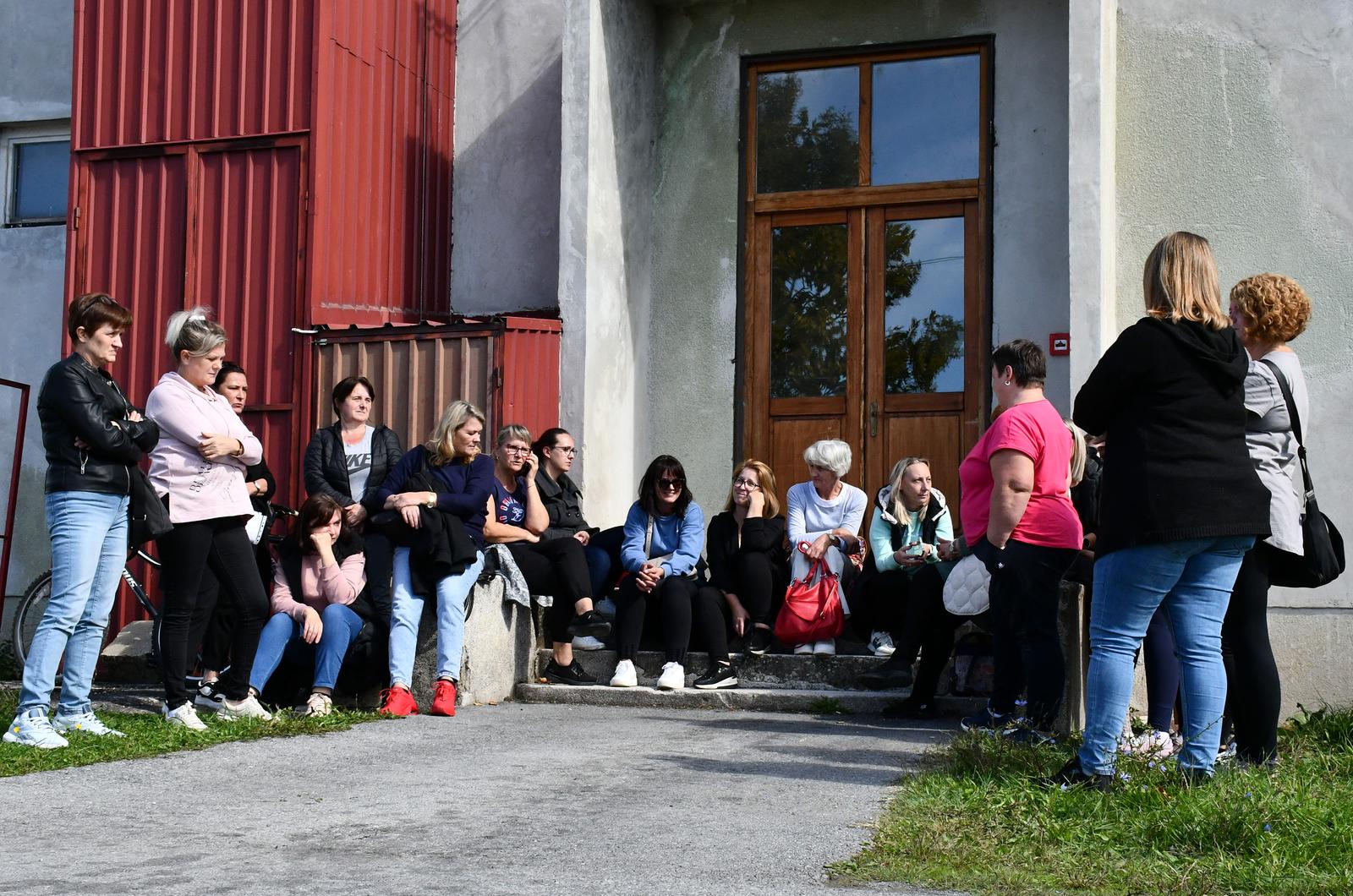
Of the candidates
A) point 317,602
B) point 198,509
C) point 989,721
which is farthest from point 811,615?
point 198,509

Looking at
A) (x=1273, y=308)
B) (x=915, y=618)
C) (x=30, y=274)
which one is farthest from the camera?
(x=30, y=274)

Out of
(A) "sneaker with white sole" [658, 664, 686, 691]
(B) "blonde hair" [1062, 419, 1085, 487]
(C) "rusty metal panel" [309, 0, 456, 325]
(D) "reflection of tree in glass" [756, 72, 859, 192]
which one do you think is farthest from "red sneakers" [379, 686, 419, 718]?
(D) "reflection of tree in glass" [756, 72, 859, 192]

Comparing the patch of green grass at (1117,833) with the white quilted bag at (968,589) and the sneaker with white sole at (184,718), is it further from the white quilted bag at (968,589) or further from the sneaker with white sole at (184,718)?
the sneaker with white sole at (184,718)

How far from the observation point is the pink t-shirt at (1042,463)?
603 centimetres

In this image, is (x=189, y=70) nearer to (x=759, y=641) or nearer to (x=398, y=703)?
(x=398, y=703)

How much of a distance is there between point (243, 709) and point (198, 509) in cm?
102

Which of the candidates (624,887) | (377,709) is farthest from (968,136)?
(624,887)

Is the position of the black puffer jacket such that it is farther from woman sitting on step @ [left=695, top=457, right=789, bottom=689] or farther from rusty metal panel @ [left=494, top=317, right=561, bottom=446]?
woman sitting on step @ [left=695, top=457, right=789, bottom=689]

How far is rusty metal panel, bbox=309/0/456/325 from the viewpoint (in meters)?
10.2

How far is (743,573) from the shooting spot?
868 centimetres

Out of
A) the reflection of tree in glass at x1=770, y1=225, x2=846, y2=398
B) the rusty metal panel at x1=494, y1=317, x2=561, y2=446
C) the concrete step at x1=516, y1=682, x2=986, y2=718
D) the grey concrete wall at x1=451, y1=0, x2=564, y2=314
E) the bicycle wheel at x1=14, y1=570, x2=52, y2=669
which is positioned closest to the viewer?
the concrete step at x1=516, y1=682, x2=986, y2=718

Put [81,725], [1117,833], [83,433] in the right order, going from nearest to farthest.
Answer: [1117,833] < [83,433] < [81,725]

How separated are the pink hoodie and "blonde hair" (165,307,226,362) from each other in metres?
0.17

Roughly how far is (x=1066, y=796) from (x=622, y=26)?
730 cm
